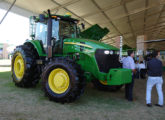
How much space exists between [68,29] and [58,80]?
1.86 metres

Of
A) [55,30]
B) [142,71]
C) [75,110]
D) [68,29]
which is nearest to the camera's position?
[75,110]

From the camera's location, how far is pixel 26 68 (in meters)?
4.29

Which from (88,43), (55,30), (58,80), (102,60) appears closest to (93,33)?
(55,30)

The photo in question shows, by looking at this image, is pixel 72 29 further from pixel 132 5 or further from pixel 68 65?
pixel 132 5

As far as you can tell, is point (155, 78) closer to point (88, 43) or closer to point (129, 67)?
point (129, 67)

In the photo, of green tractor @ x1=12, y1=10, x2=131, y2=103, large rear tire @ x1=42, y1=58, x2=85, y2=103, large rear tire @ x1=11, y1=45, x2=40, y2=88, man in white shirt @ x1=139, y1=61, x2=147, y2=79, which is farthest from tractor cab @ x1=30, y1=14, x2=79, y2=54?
man in white shirt @ x1=139, y1=61, x2=147, y2=79

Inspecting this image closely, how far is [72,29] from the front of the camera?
4.63 metres

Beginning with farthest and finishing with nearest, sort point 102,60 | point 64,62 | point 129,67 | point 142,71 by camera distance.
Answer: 1. point 142,71
2. point 129,67
3. point 102,60
4. point 64,62

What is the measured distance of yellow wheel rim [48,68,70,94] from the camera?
11.0 feet

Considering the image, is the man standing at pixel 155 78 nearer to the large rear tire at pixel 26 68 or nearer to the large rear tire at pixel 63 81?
the large rear tire at pixel 63 81

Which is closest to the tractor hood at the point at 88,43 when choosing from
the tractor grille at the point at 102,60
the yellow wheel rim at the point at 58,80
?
the tractor grille at the point at 102,60

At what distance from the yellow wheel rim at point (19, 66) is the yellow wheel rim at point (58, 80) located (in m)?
1.52

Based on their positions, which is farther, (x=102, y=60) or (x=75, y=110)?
(x=102, y=60)

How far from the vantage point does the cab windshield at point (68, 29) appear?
433cm
